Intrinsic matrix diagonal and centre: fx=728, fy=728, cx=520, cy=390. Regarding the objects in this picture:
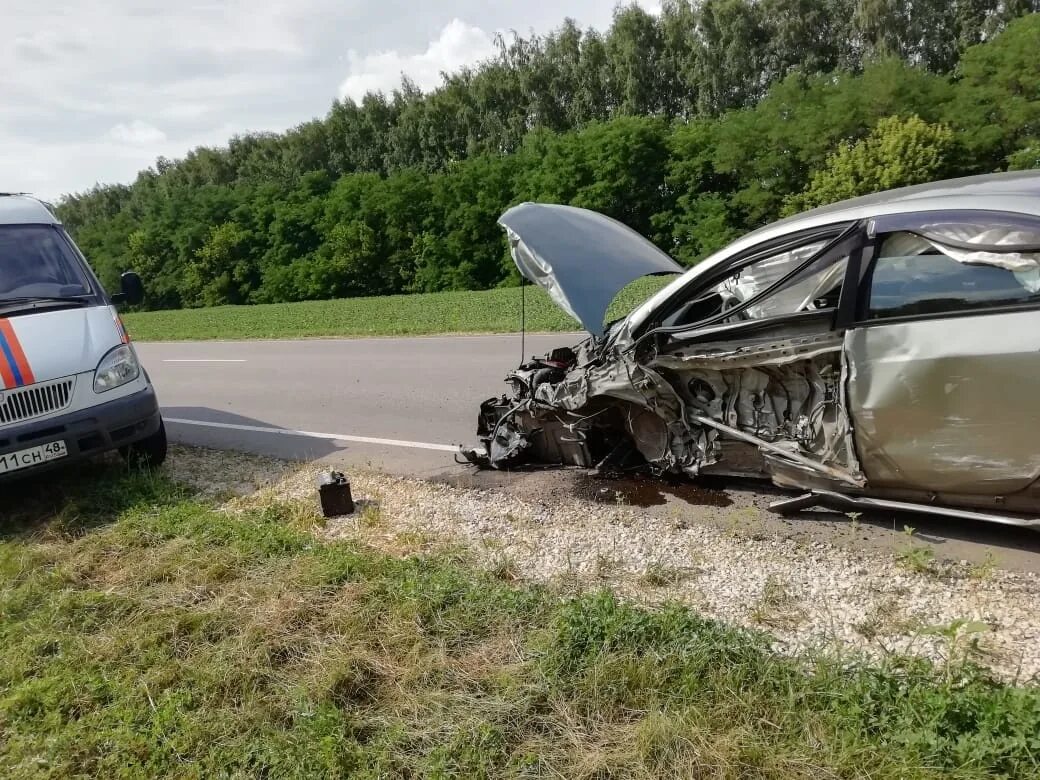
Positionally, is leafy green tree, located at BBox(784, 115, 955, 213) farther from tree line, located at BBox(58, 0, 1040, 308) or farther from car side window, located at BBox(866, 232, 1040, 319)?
car side window, located at BBox(866, 232, 1040, 319)

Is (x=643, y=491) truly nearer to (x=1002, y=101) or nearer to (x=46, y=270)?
(x=46, y=270)

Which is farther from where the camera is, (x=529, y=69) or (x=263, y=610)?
(x=529, y=69)

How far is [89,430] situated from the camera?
538 cm

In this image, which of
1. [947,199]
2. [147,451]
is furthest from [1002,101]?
[147,451]

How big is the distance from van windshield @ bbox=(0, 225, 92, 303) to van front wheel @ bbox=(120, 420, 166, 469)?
52.2 inches

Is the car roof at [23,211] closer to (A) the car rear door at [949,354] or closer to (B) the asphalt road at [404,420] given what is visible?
(B) the asphalt road at [404,420]

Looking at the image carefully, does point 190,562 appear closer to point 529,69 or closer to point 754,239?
point 754,239

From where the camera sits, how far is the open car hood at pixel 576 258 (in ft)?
17.0

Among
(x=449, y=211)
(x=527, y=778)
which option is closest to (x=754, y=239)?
(x=527, y=778)

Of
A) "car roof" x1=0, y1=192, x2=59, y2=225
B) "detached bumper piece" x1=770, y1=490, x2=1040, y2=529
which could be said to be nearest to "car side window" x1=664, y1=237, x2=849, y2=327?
"detached bumper piece" x1=770, y1=490, x2=1040, y2=529

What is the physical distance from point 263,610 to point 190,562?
89 centimetres

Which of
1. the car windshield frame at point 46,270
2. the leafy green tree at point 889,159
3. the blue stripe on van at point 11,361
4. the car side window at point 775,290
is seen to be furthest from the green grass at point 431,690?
the leafy green tree at point 889,159

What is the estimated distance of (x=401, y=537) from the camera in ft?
14.6

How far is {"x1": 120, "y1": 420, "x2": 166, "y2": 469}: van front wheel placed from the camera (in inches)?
249
